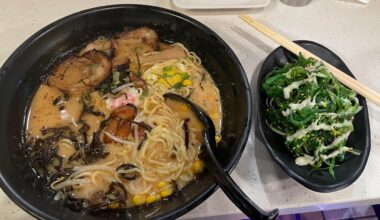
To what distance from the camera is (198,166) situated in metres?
1.52

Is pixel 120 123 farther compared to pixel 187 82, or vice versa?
pixel 187 82

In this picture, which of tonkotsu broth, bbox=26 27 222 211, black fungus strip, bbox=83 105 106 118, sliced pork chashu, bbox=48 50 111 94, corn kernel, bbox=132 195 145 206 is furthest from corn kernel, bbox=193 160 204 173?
sliced pork chashu, bbox=48 50 111 94

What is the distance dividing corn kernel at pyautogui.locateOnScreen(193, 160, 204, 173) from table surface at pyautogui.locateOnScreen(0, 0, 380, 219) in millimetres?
176

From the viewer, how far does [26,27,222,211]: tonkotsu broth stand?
4.85 feet

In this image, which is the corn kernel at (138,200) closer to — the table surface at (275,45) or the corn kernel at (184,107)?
the table surface at (275,45)

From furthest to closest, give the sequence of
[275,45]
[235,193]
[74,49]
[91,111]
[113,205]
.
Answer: [275,45]
[74,49]
[91,111]
[113,205]
[235,193]

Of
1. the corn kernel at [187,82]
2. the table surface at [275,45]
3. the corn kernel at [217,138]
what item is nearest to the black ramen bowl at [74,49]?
the corn kernel at [217,138]

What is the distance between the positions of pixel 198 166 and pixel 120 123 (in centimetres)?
39

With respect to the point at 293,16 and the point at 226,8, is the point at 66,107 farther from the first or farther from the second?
the point at 293,16

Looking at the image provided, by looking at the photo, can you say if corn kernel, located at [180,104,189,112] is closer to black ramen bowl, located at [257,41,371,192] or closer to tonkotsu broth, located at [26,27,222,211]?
tonkotsu broth, located at [26,27,222,211]

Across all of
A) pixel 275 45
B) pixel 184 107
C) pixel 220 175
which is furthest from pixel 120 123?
pixel 275 45

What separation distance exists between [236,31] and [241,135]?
2.84 ft

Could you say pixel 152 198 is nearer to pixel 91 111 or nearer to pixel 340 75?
pixel 91 111

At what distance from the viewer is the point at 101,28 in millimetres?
1832
